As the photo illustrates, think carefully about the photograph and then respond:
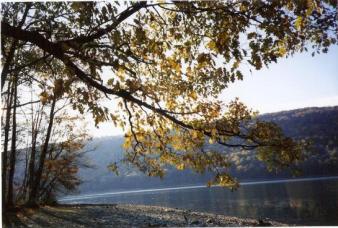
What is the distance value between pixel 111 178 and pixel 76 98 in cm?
7823

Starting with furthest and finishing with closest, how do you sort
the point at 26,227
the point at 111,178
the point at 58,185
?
the point at 111,178
the point at 58,185
the point at 26,227

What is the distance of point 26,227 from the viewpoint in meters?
9.72

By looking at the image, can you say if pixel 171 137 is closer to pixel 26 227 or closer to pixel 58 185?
pixel 26 227

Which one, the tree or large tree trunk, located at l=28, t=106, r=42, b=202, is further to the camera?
large tree trunk, located at l=28, t=106, r=42, b=202

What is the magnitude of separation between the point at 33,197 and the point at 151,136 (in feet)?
35.6

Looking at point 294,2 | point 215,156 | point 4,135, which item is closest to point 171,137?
point 215,156

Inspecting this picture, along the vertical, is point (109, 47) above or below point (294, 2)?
below

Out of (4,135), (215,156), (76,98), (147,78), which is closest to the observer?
(76,98)

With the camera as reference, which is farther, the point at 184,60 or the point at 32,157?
the point at 32,157

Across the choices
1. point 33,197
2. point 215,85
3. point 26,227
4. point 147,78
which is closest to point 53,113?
point 33,197

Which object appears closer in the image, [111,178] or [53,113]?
[53,113]

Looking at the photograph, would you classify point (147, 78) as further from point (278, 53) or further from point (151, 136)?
point (278, 53)

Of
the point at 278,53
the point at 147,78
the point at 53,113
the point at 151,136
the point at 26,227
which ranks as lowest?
the point at 26,227

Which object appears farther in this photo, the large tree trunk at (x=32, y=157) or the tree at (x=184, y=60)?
the large tree trunk at (x=32, y=157)
